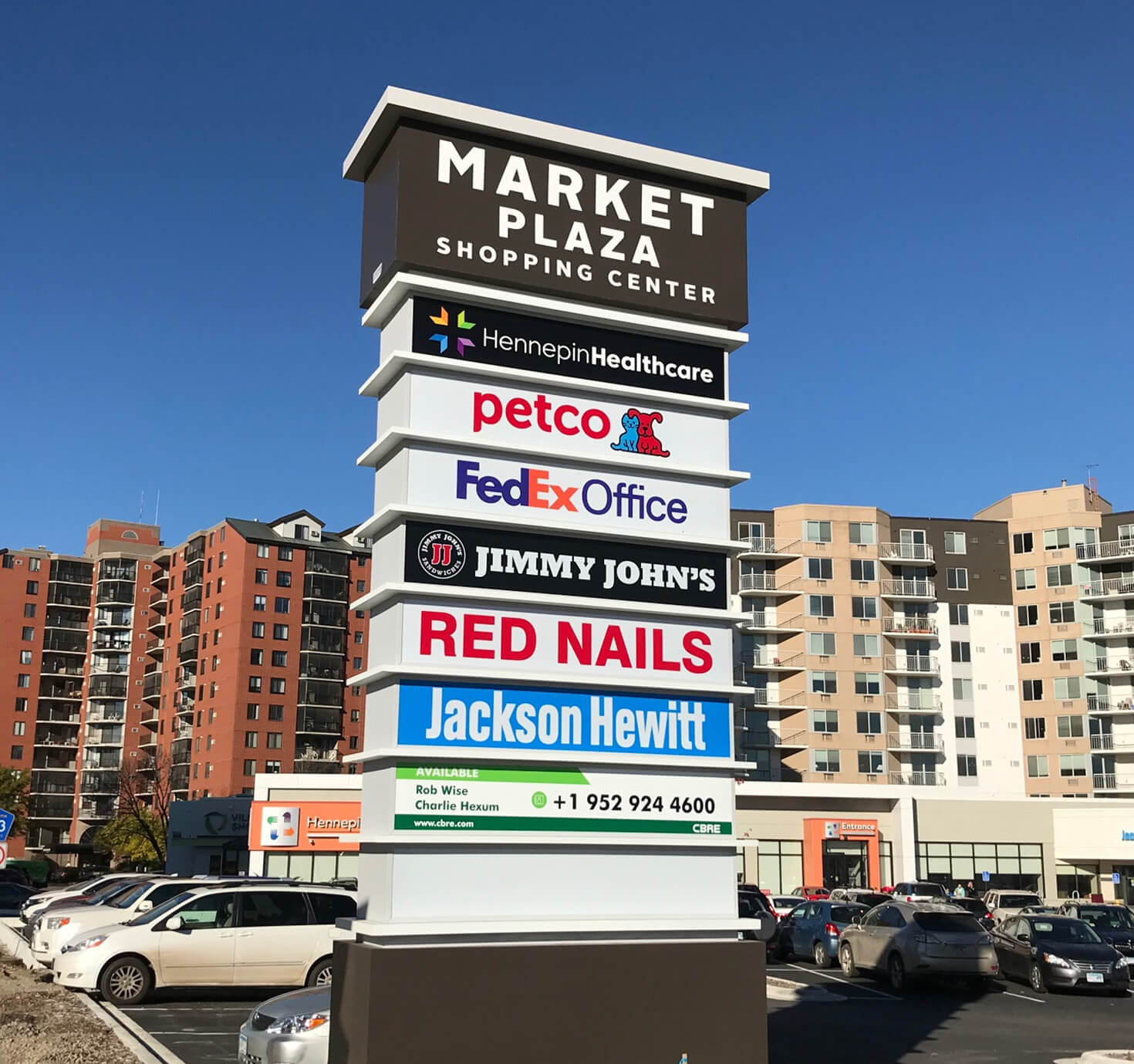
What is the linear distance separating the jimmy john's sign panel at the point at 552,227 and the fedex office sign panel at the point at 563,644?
3364mm

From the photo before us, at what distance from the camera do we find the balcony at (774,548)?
278 ft

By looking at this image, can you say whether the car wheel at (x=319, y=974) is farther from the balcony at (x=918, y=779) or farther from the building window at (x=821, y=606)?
the balcony at (x=918, y=779)

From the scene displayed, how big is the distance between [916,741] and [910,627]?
751 centimetres

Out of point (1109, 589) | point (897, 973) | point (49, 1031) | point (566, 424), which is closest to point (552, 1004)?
point (566, 424)

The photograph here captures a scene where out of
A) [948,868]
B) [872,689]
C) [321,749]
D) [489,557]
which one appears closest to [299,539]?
[321,749]

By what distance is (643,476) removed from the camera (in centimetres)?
1334

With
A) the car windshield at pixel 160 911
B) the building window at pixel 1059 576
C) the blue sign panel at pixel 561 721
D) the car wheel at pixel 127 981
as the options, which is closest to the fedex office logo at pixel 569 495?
the blue sign panel at pixel 561 721

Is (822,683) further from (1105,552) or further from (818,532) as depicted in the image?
(1105,552)

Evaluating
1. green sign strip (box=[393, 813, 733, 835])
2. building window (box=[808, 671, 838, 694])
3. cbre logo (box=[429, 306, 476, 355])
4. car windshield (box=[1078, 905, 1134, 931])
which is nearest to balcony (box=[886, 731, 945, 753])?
building window (box=[808, 671, 838, 694])

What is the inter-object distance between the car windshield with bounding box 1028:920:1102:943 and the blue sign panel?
1723 centimetres

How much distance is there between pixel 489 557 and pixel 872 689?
2943 inches

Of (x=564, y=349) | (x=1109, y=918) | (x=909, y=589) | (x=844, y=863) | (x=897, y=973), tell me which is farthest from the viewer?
(x=909, y=589)

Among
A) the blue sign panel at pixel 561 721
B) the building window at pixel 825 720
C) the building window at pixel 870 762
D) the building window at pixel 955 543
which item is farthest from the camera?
the building window at pixel 955 543

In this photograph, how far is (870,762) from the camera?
82.6m
